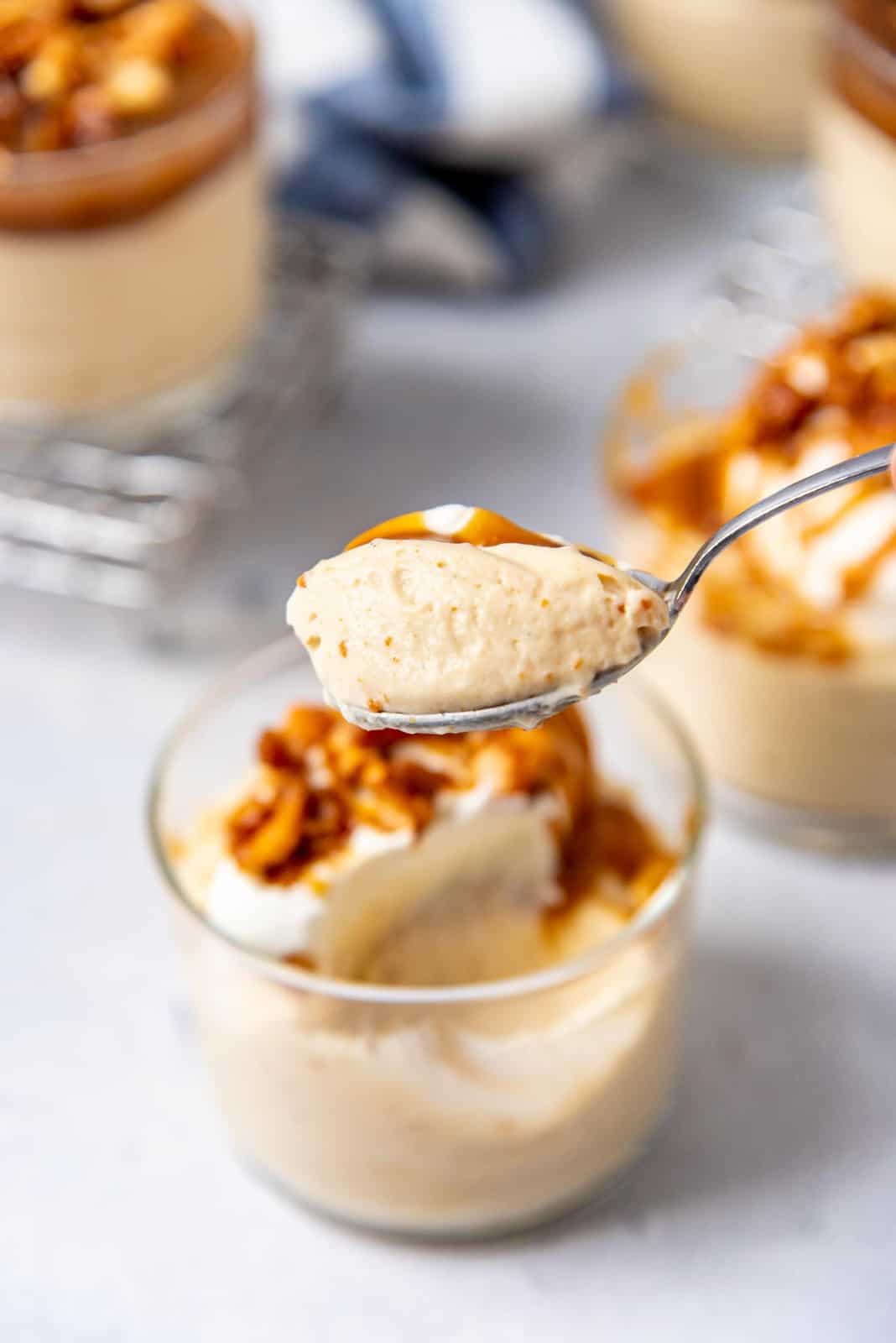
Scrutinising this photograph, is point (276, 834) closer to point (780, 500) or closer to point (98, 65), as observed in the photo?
point (780, 500)

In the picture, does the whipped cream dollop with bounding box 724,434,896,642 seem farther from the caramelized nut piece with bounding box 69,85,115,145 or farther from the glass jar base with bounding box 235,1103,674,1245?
the caramelized nut piece with bounding box 69,85,115,145

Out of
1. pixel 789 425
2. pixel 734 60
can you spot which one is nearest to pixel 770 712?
pixel 789 425

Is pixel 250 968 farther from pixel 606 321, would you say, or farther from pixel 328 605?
pixel 606 321

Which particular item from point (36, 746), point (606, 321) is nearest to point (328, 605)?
point (36, 746)

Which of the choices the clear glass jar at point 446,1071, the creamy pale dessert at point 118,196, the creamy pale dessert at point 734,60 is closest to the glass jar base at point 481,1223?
the clear glass jar at point 446,1071

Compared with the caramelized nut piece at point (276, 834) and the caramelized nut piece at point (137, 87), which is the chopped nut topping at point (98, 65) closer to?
the caramelized nut piece at point (137, 87)
